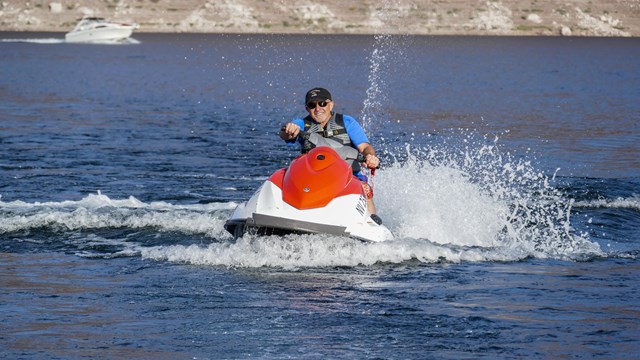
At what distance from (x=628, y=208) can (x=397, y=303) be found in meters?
7.68

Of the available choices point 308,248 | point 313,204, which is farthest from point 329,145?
point 308,248

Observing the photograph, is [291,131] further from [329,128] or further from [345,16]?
[345,16]

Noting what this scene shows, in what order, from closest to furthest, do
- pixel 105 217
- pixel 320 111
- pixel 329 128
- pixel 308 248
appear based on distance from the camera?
pixel 308 248 < pixel 320 111 < pixel 329 128 < pixel 105 217

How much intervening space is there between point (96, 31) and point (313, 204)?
283 feet

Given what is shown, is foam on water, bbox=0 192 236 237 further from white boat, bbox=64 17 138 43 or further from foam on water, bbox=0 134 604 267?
white boat, bbox=64 17 138 43

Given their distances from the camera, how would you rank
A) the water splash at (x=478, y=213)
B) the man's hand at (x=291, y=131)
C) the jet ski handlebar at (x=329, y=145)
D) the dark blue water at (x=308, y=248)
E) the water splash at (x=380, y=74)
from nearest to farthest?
the dark blue water at (x=308, y=248) → the man's hand at (x=291, y=131) → the jet ski handlebar at (x=329, y=145) → the water splash at (x=478, y=213) → the water splash at (x=380, y=74)

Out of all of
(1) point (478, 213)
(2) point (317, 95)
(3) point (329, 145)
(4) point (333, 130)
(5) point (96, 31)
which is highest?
(2) point (317, 95)

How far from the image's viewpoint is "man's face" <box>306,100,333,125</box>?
Answer: 45.2ft

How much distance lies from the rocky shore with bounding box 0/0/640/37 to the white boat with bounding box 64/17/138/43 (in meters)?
14.0

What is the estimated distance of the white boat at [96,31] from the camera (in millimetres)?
96125

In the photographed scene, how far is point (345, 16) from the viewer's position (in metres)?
118

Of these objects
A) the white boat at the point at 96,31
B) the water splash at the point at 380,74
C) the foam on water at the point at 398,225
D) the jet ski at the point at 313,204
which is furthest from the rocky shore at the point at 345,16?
the jet ski at the point at 313,204

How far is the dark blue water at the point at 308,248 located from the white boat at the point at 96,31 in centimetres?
6008

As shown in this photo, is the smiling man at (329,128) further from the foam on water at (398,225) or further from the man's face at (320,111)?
the foam on water at (398,225)
